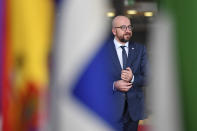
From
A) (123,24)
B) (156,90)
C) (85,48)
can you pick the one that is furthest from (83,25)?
(123,24)

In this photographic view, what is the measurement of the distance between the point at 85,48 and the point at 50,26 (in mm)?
70

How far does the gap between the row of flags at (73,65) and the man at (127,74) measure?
67.8 inches

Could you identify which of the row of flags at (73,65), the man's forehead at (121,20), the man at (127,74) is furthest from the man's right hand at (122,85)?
the row of flags at (73,65)

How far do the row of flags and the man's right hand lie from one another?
1.67 meters

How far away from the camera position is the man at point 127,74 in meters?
2.53

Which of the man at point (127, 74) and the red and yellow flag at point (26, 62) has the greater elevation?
the red and yellow flag at point (26, 62)

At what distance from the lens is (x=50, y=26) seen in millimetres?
753

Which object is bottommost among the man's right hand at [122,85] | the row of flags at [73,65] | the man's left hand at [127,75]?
the man's right hand at [122,85]

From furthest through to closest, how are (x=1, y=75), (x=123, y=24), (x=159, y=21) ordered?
1. (x=123, y=24)
2. (x=1, y=75)
3. (x=159, y=21)

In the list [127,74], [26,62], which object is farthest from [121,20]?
[26,62]

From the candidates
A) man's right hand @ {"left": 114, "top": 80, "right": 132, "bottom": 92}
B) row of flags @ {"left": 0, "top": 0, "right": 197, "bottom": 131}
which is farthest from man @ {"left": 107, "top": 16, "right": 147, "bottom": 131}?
row of flags @ {"left": 0, "top": 0, "right": 197, "bottom": 131}

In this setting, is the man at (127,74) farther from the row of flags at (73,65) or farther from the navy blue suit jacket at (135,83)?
the row of flags at (73,65)

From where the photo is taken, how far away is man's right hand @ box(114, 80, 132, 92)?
8.18 feet

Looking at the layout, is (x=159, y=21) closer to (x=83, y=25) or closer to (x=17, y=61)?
(x=83, y=25)
